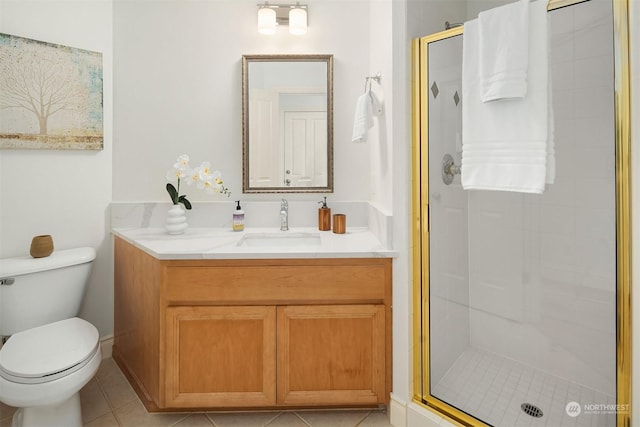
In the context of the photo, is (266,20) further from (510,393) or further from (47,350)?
(510,393)

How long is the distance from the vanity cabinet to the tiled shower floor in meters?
0.36

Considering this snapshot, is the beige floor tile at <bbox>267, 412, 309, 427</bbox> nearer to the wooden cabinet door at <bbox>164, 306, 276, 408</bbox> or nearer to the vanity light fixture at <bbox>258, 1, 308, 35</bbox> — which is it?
the wooden cabinet door at <bbox>164, 306, 276, 408</bbox>

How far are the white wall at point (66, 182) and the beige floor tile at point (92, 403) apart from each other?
1.16 feet

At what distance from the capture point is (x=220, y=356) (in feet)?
4.99

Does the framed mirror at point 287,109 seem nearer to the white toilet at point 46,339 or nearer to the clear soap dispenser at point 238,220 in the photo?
the clear soap dispenser at point 238,220

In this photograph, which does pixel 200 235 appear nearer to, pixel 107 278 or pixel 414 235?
pixel 107 278

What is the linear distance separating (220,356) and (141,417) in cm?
54

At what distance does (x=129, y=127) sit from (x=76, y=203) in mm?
534

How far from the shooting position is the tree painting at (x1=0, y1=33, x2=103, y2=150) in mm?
1692

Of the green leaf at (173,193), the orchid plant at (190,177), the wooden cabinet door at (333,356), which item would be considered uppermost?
the orchid plant at (190,177)

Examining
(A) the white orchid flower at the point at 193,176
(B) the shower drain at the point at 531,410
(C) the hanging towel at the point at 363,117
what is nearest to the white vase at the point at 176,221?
(A) the white orchid flower at the point at 193,176

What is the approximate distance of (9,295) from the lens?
153 cm

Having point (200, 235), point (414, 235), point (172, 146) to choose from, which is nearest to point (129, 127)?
point (172, 146)

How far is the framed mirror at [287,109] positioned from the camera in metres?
2.03
